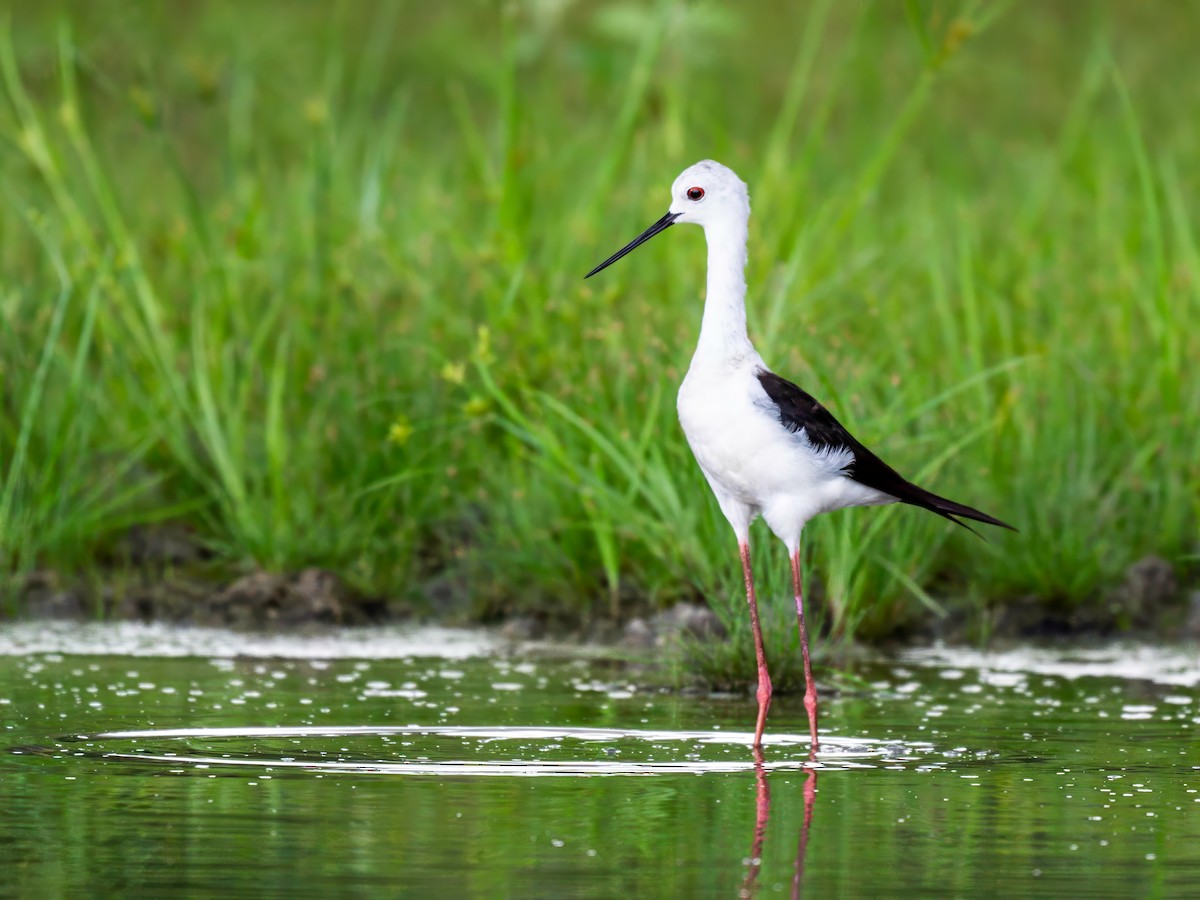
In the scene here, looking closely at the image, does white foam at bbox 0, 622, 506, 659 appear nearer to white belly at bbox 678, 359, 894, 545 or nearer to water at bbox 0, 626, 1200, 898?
water at bbox 0, 626, 1200, 898

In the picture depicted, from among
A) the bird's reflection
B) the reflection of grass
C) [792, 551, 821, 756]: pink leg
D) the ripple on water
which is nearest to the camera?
the bird's reflection

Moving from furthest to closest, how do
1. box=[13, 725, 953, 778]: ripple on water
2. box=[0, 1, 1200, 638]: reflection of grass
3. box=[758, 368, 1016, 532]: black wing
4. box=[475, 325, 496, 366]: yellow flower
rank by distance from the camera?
box=[0, 1, 1200, 638]: reflection of grass, box=[475, 325, 496, 366]: yellow flower, box=[758, 368, 1016, 532]: black wing, box=[13, 725, 953, 778]: ripple on water

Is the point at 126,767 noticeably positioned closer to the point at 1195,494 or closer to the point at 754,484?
the point at 754,484

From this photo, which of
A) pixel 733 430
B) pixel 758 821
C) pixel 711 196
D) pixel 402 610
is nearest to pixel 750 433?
pixel 733 430

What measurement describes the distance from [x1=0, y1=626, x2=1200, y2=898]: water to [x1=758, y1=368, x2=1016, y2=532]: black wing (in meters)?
0.62

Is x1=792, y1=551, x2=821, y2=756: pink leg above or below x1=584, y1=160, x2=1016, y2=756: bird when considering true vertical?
below

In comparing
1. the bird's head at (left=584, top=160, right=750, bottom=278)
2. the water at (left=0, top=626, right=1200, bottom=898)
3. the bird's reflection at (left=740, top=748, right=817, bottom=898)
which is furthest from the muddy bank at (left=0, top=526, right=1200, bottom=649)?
the bird's reflection at (left=740, top=748, right=817, bottom=898)

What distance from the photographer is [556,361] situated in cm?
867

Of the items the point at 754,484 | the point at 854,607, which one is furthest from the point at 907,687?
the point at 754,484

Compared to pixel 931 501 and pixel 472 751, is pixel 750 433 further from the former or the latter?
pixel 472 751

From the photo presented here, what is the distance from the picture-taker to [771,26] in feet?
66.0

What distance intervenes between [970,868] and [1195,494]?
4466mm

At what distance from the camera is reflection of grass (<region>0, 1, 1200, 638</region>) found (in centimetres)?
803

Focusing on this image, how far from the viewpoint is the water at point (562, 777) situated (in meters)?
Result: 4.38
